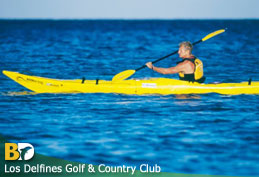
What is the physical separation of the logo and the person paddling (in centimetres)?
437

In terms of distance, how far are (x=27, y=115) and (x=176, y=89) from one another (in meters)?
3.26

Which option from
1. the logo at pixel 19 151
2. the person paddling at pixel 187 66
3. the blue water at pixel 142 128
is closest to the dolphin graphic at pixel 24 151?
the logo at pixel 19 151

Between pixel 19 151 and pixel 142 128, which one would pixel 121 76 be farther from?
pixel 19 151

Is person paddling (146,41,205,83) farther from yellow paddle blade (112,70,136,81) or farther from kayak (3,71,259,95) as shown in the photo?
yellow paddle blade (112,70,136,81)

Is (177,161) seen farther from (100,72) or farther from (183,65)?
(100,72)

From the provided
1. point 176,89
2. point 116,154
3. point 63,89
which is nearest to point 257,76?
point 176,89

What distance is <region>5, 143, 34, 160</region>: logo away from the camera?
26.6 ft

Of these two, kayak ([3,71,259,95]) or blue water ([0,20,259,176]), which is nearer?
blue water ([0,20,259,176])

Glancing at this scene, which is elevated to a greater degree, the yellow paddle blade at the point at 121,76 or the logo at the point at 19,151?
the yellow paddle blade at the point at 121,76

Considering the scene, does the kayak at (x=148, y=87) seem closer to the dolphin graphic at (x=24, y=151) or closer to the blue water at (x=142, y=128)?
the blue water at (x=142, y=128)

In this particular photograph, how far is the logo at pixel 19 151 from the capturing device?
8094 millimetres

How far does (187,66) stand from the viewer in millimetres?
12078

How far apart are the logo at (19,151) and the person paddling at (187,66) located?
437cm

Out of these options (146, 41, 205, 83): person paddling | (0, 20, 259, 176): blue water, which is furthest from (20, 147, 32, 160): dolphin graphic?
(146, 41, 205, 83): person paddling
